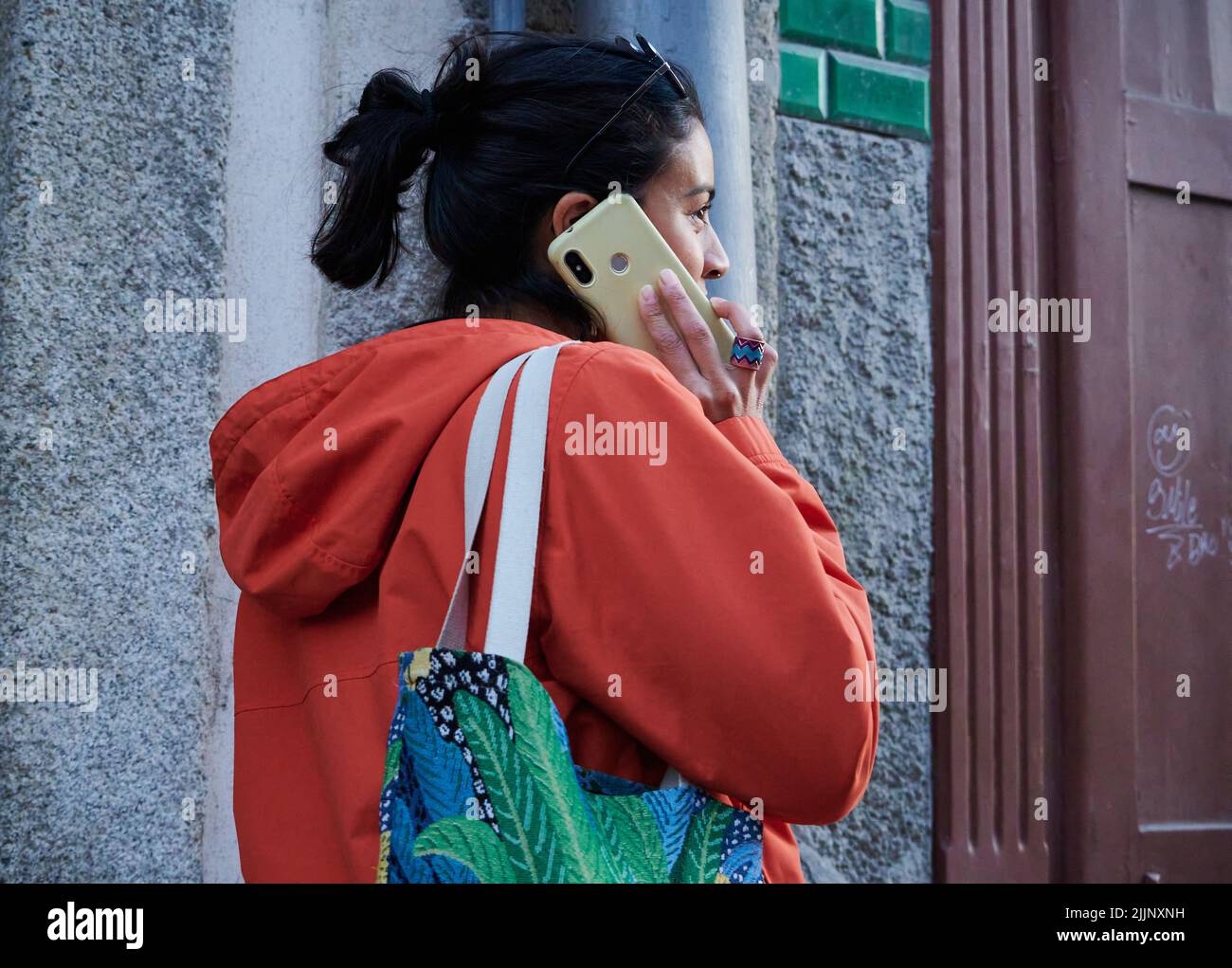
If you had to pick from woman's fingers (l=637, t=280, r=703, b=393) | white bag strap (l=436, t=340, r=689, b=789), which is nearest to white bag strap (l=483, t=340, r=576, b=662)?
white bag strap (l=436, t=340, r=689, b=789)

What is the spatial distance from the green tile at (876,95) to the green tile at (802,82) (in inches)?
0.8

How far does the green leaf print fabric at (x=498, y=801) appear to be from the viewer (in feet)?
3.26

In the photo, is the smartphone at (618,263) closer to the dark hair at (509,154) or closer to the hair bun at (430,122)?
the dark hair at (509,154)

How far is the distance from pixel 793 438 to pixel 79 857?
5.87ft

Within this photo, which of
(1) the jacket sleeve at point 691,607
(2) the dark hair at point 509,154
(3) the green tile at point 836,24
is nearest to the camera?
(1) the jacket sleeve at point 691,607

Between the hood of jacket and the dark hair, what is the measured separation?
0.27 meters

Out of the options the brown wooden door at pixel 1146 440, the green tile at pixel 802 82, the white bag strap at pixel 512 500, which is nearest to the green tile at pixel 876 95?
the green tile at pixel 802 82

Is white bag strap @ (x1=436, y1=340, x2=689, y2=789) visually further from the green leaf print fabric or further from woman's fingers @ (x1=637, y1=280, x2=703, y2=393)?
woman's fingers @ (x1=637, y1=280, x2=703, y2=393)

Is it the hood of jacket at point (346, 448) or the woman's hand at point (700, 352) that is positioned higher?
the woman's hand at point (700, 352)

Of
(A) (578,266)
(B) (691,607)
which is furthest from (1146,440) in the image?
(B) (691,607)

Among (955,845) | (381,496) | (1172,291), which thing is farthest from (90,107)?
(1172,291)

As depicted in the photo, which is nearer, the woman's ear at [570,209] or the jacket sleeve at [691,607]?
the jacket sleeve at [691,607]

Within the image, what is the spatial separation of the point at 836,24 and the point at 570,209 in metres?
1.82
